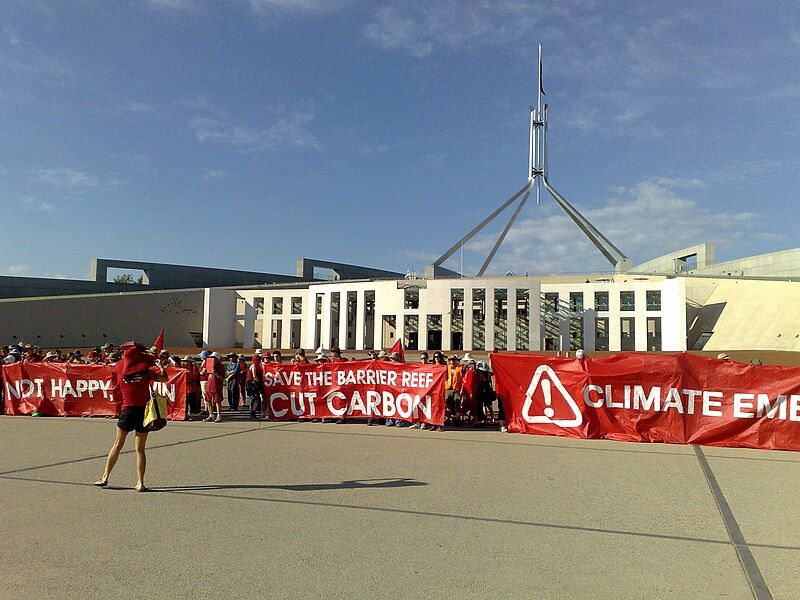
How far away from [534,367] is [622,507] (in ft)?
18.8

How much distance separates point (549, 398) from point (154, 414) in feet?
24.5

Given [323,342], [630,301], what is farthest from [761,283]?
[323,342]

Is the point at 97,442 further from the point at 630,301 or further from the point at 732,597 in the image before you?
the point at 630,301

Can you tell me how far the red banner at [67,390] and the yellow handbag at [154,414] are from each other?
7.19m

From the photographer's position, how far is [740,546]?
541 centimetres

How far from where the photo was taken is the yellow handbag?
24.6ft

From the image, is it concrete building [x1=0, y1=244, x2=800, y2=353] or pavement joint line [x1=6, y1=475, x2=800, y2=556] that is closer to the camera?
pavement joint line [x1=6, y1=475, x2=800, y2=556]

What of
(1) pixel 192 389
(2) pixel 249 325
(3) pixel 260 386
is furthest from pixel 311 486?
(2) pixel 249 325

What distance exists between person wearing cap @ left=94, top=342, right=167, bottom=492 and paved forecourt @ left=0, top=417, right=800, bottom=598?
0.43 m

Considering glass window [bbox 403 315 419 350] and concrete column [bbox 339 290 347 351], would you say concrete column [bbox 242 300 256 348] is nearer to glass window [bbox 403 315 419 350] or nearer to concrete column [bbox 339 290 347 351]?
concrete column [bbox 339 290 347 351]

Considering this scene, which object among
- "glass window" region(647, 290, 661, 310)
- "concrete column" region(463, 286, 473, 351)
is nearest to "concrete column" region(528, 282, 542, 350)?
"concrete column" region(463, 286, 473, 351)

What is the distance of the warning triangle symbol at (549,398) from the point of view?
38.9ft

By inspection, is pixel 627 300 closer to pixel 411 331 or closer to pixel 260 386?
pixel 411 331

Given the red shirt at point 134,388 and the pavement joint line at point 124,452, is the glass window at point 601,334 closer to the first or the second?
the pavement joint line at point 124,452
